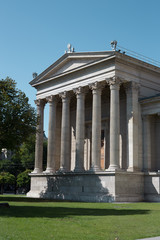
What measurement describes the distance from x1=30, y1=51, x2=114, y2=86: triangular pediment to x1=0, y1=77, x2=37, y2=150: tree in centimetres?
1314

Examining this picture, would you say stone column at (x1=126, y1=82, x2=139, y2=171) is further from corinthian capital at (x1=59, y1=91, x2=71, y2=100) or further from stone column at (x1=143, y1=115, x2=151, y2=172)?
corinthian capital at (x1=59, y1=91, x2=71, y2=100)

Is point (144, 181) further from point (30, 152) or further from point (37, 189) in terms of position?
point (30, 152)

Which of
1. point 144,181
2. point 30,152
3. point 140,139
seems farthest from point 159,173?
point 30,152

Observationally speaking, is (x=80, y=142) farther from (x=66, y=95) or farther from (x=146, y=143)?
(x=146, y=143)

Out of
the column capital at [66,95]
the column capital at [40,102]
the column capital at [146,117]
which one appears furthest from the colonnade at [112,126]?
the column capital at [40,102]

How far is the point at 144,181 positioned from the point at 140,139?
17.7 feet

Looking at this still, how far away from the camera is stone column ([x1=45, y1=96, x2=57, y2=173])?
51594 mm

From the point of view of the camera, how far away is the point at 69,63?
5094 centimetres

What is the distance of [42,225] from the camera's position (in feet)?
56.0

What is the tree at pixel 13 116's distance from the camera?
33781 mm

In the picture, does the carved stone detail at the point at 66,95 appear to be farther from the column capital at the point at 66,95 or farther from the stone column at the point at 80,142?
the stone column at the point at 80,142

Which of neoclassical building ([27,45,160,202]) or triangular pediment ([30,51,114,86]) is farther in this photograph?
triangular pediment ([30,51,114,86])

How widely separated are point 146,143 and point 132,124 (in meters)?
3.45

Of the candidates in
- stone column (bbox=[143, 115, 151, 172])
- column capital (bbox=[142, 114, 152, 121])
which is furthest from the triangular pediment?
stone column (bbox=[143, 115, 151, 172])
